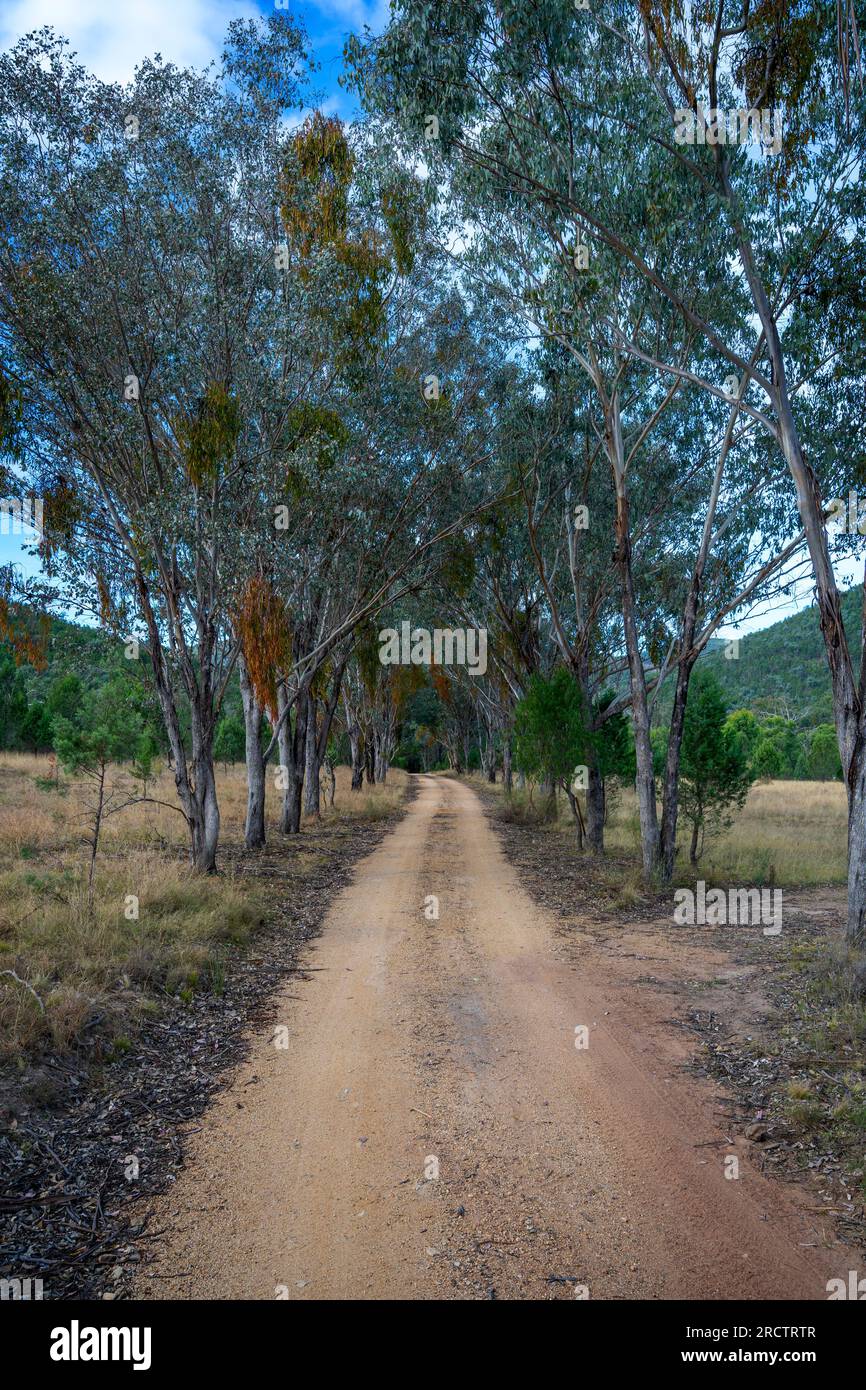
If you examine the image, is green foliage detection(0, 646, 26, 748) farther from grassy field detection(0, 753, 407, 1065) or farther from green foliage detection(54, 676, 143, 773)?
grassy field detection(0, 753, 407, 1065)

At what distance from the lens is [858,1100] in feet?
17.0

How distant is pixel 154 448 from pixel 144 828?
8714 millimetres

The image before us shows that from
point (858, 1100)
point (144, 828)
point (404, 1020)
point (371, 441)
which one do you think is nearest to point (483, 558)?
point (371, 441)

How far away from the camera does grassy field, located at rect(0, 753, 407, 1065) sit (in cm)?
604

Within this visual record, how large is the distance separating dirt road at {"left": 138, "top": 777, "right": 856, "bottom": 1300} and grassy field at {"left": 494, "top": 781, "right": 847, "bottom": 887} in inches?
341

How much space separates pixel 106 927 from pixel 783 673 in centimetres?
8420

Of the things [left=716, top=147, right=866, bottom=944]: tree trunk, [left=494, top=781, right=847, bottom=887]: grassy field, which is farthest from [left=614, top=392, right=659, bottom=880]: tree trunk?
[left=716, top=147, right=866, bottom=944]: tree trunk

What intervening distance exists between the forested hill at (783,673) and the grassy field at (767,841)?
3203cm

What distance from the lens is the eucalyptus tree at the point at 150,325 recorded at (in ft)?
35.8

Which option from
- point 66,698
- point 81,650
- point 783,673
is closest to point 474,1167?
point 81,650

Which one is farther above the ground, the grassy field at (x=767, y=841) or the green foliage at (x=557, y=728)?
the green foliage at (x=557, y=728)

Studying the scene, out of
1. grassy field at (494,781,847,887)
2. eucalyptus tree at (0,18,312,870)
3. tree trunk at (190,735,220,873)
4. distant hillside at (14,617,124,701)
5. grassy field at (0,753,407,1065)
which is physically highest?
eucalyptus tree at (0,18,312,870)

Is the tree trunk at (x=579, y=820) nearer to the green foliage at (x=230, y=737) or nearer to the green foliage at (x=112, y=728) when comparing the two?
the green foliage at (x=112, y=728)

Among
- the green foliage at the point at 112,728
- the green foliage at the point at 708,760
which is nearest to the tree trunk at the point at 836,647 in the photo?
the green foliage at the point at 708,760
